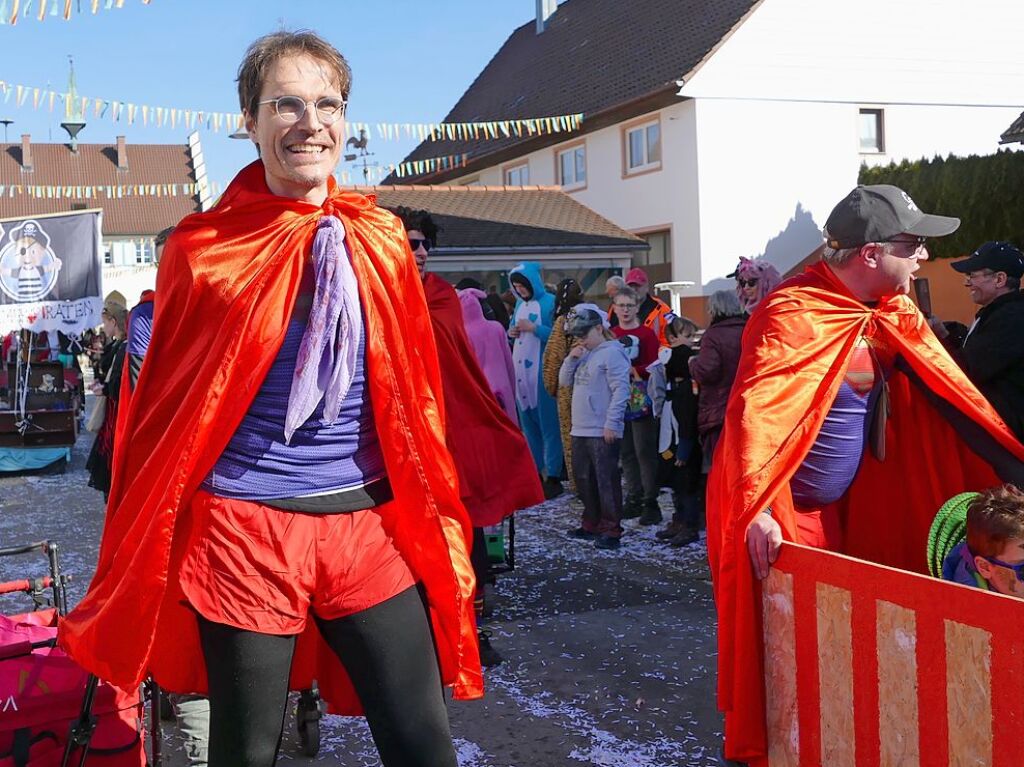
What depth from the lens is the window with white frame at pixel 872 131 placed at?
26.7 m

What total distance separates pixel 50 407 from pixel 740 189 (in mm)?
15918

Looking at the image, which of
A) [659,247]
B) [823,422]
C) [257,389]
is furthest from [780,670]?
[659,247]

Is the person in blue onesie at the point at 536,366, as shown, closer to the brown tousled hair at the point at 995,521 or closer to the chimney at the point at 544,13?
the brown tousled hair at the point at 995,521

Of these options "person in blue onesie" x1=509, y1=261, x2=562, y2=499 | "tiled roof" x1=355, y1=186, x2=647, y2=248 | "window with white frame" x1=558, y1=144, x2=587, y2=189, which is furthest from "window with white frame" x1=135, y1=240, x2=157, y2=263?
"person in blue onesie" x1=509, y1=261, x2=562, y2=499

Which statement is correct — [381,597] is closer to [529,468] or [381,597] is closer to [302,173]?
[302,173]

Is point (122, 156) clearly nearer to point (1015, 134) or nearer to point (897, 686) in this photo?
point (1015, 134)

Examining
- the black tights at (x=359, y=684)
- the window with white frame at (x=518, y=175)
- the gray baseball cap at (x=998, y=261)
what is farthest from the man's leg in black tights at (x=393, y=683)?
the window with white frame at (x=518, y=175)

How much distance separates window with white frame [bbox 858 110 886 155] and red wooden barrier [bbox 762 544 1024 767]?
83.5 feet

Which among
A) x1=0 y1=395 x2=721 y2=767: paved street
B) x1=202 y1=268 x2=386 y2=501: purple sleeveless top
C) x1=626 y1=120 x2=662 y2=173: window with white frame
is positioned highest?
x1=626 y1=120 x2=662 y2=173: window with white frame

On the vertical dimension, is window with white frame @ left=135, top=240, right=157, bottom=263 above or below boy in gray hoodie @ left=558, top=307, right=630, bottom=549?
above

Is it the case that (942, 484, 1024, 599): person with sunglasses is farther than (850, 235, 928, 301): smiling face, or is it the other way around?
(850, 235, 928, 301): smiling face

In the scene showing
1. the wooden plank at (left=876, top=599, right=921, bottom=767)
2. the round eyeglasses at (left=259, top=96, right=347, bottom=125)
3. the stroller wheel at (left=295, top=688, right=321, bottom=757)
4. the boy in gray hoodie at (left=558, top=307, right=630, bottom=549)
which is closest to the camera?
the round eyeglasses at (left=259, top=96, right=347, bottom=125)

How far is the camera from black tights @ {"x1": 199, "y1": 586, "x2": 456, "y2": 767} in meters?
2.29

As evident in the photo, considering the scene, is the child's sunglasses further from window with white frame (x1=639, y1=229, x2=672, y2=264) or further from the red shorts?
window with white frame (x1=639, y1=229, x2=672, y2=264)
